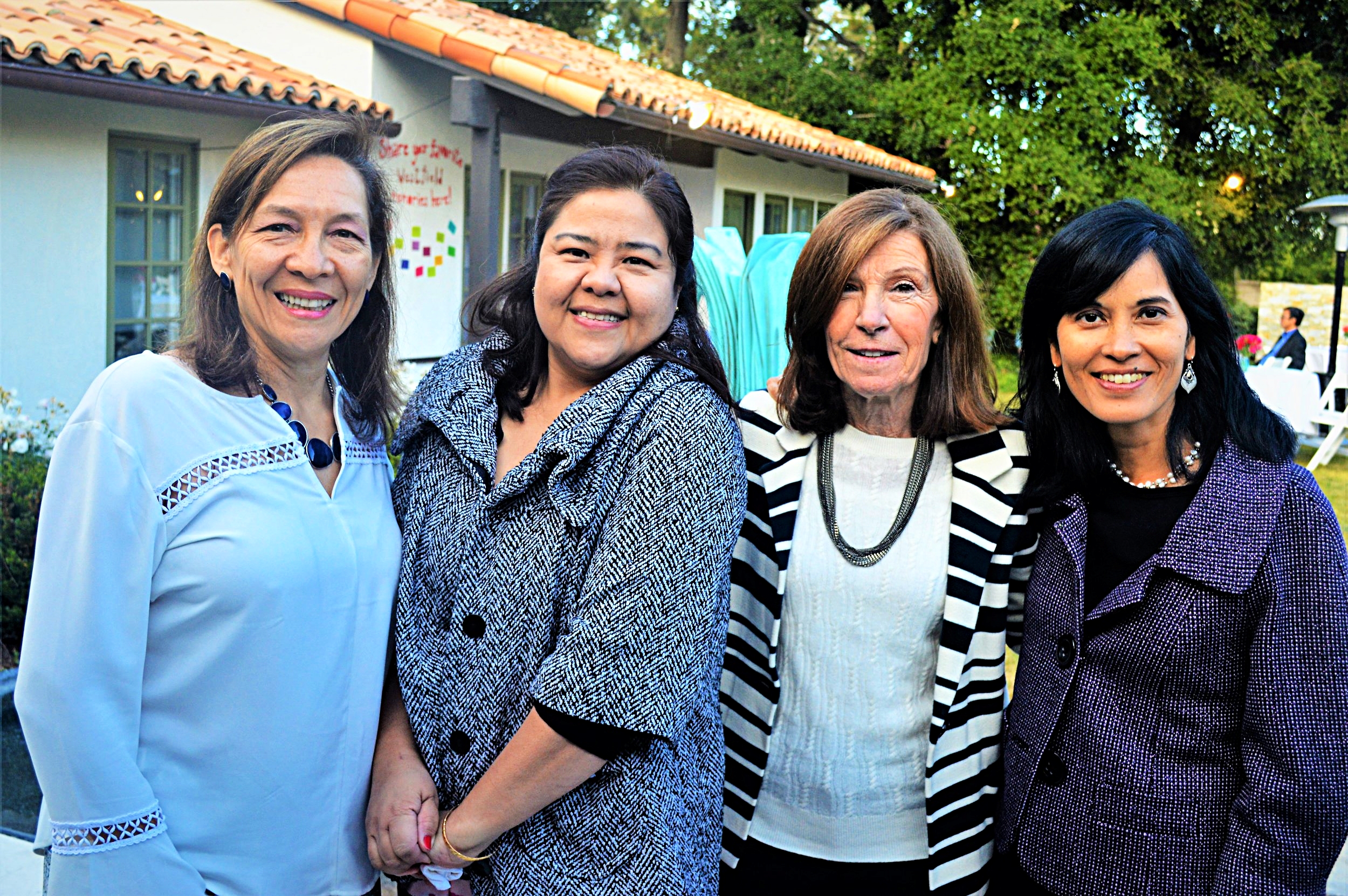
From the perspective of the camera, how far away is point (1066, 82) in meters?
17.1

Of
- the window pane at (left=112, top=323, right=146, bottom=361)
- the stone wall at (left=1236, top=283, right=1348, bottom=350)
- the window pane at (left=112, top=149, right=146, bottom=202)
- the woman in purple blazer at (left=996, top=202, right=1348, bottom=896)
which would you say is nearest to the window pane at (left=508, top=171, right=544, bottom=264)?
the window pane at (left=112, top=149, right=146, bottom=202)

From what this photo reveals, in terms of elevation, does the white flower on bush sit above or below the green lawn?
above

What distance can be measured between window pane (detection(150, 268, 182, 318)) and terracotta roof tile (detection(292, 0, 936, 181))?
2479mm

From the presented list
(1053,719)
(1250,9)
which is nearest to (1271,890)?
(1053,719)

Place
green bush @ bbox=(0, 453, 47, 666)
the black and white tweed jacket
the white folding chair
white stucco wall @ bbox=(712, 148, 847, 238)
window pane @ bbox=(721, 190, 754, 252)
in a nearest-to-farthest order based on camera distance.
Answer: the black and white tweed jacket < green bush @ bbox=(0, 453, 47, 666) < the white folding chair < white stucco wall @ bbox=(712, 148, 847, 238) < window pane @ bbox=(721, 190, 754, 252)

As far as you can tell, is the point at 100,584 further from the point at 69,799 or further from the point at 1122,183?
the point at 1122,183

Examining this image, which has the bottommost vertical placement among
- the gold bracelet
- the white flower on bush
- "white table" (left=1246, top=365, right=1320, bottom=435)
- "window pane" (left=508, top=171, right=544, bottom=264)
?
the gold bracelet

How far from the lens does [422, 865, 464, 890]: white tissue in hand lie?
184 centimetres

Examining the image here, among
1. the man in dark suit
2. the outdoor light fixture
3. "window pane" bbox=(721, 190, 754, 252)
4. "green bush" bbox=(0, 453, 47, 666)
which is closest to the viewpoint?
"green bush" bbox=(0, 453, 47, 666)

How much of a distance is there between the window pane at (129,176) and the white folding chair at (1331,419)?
37.0ft

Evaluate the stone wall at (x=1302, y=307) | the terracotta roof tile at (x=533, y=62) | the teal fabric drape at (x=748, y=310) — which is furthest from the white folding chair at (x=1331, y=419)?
the teal fabric drape at (x=748, y=310)

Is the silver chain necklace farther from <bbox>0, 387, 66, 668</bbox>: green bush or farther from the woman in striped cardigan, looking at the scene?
<bbox>0, 387, 66, 668</bbox>: green bush

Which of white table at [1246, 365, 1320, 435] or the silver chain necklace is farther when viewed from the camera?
white table at [1246, 365, 1320, 435]

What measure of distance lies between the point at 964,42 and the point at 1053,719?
17388 millimetres
